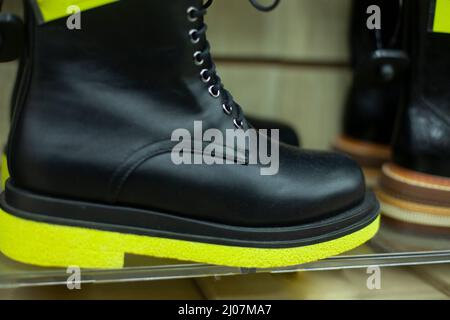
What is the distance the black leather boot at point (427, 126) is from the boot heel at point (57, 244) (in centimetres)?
39

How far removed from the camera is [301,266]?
545 mm

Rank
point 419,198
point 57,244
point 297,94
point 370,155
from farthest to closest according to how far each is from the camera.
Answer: point 297,94 < point 370,155 < point 419,198 < point 57,244

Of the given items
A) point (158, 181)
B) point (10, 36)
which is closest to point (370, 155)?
point (158, 181)

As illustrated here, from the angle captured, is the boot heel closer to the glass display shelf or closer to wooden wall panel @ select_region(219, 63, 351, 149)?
the glass display shelf

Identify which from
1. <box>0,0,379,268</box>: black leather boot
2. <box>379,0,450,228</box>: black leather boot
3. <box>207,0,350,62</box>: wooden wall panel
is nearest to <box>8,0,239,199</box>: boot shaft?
<box>0,0,379,268</box>: black leather boot

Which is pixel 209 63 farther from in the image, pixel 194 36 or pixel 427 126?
pixel 427 126

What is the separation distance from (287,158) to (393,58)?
256mm

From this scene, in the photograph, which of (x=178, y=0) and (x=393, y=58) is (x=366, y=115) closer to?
(x=393, y=58)

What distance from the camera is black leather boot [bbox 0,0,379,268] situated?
18.5 inches

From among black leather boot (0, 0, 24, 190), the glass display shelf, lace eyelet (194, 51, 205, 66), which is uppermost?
black leather boot (0, 0, 24, 190)

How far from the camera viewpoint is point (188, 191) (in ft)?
1.65

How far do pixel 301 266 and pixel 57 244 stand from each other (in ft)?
0.85

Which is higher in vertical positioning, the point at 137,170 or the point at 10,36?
the point at 10,36

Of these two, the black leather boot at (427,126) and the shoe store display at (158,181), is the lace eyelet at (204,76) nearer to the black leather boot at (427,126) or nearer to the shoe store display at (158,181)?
the shoe store display at (158,181)
